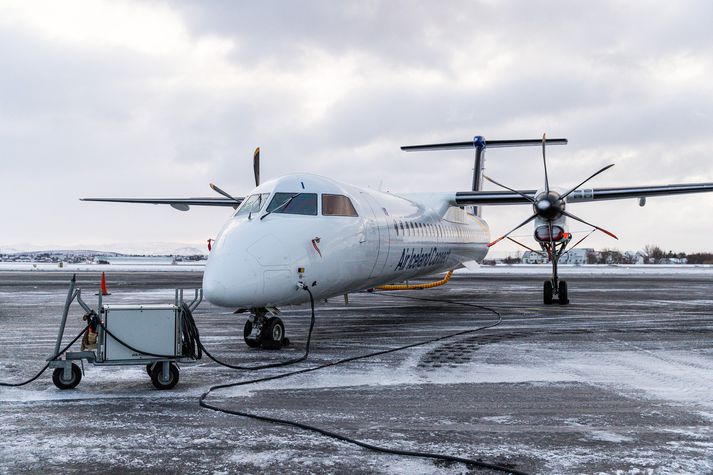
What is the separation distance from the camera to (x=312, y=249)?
9.80 meters

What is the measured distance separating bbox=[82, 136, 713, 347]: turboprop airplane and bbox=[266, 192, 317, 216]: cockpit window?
0.02m

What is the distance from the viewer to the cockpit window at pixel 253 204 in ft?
32.9

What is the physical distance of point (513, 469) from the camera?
420 centimetres

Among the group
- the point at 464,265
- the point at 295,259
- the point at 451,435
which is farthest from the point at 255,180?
the point at 451,435

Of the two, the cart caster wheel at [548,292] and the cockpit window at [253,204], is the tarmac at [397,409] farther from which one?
the cart caster wheel at [548,292]

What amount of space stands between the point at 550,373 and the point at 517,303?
1212cm

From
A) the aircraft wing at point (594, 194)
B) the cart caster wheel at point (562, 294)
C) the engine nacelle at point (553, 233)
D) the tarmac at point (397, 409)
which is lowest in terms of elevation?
the tarmac at point (397, 409)

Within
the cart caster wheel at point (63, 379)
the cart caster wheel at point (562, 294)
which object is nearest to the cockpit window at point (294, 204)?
the cart caster wheel at point (63, 379)

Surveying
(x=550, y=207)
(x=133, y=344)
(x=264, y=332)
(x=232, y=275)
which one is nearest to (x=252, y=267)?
(x=232, y=275)

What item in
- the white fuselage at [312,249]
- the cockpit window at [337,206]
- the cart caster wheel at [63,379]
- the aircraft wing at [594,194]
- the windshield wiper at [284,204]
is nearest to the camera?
the cart caster wheel at [63,379]

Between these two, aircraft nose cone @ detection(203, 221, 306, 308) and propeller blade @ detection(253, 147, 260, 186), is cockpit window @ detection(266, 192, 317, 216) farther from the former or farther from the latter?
propeller blade @ detection(253, 147, 260, 186)

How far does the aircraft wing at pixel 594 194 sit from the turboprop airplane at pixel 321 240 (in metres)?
0.05

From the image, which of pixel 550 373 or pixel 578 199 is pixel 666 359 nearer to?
pixel 550 373

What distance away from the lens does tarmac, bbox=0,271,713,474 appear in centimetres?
441
